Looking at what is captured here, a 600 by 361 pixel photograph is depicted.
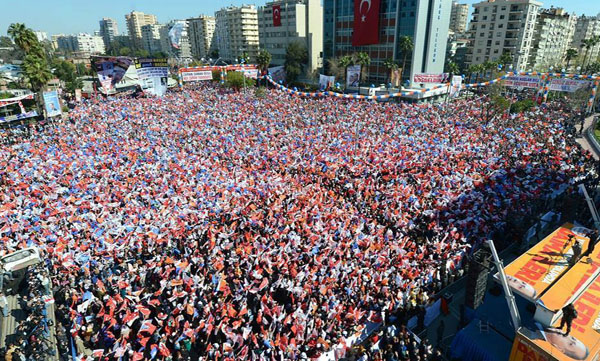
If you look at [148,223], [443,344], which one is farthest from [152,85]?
[443,344]

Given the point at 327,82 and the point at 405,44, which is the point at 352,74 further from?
the point at 405,44

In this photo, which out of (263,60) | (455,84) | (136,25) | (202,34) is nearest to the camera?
(455,84)

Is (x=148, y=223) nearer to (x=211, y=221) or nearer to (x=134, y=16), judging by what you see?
(x=211, y=221)

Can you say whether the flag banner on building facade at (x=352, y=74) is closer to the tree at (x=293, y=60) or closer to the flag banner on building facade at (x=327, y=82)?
the flag banner on building facade at (x=327, y=82)

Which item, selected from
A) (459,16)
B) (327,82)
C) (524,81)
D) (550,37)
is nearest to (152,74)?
(327,82)

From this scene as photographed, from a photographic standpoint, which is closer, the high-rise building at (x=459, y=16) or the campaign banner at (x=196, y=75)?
the campaign banner at (x=196, y=75)

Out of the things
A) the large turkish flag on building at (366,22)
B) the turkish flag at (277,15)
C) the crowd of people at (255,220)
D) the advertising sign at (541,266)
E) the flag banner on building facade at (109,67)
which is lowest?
the crowd of people at (255,220)

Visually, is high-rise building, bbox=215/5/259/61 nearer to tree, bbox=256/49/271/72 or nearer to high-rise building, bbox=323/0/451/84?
high-rise building, bbox=323/0/451/84

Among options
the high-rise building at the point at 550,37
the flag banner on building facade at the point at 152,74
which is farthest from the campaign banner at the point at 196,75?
the high-rise building at the point at 550,37

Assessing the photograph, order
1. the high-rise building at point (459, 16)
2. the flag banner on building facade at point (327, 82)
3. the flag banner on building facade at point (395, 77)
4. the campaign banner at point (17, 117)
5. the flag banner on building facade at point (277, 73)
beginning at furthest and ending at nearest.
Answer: the high-rise building at point (459, 16) → the flag banner on building facade at point (277, 73) → the flag banner on building facade at point (395, 77) → the flag banner on building facade at point (327, 82) → the campaign banner at point (17, 117)
